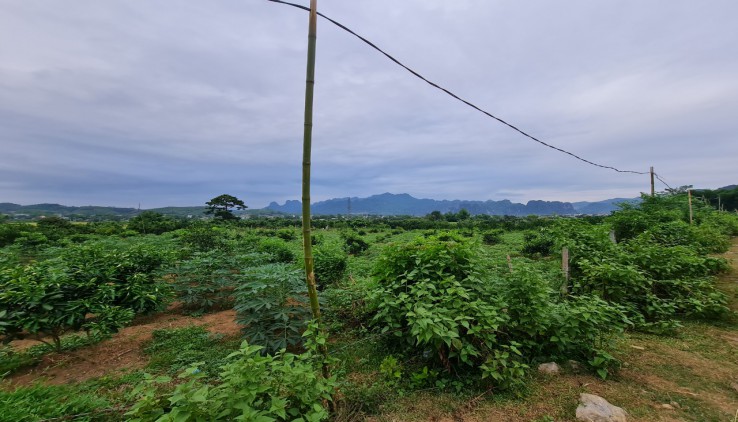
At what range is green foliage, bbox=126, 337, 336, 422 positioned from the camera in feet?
5.97

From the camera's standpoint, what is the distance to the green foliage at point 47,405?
2.36 metres

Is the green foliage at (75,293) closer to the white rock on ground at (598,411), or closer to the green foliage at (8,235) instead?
the white rock on ground at (598,411)

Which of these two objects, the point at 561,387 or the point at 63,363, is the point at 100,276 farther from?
the point at 561,387

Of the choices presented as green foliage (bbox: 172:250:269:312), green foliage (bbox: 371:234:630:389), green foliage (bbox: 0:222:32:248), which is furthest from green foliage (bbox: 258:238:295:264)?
green foliage (bbox: 0:222:32:248)

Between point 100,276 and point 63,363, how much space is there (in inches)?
51.2

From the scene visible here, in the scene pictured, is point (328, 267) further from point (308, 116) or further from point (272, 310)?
point (308, 116)

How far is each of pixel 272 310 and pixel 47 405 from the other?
222 cm

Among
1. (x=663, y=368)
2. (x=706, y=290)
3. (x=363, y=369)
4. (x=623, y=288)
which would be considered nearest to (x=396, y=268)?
(x=363, y=369)

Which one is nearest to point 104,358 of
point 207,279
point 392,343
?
point 207,279

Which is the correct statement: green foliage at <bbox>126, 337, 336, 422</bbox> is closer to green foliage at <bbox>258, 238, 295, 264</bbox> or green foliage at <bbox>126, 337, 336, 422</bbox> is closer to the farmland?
the farmland

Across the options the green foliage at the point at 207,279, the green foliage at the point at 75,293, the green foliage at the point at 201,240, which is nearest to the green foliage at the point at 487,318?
the green foliage at the point at 75,293

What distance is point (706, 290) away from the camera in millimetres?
5391

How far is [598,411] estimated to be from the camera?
2.74 m

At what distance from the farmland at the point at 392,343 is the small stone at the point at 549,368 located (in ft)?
0.21
